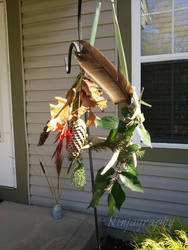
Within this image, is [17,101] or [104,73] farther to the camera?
[17,101]

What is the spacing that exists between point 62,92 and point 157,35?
3.75 ft

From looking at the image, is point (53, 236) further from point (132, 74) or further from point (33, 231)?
point (132, 74)

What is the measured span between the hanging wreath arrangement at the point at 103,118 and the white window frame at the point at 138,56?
1.35 m

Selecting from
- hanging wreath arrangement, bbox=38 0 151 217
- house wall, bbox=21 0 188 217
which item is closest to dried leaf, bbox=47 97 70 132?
hanging wreath arrangement, bbox=38 0 151 217

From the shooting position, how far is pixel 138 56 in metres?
Result: 2.06

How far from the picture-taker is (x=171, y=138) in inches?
81.7

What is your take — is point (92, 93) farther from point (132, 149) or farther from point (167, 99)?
point (167, 99)

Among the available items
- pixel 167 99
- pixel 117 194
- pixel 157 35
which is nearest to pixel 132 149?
pixel 117 194

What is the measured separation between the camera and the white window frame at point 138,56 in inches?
78.0

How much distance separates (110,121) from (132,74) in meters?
1.43

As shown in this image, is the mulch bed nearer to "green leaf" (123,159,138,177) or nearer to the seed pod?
"green leaf" (123,159,138,177)

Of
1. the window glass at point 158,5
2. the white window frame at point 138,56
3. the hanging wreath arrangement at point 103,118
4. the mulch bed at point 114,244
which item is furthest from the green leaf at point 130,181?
the window glass at point 158,5

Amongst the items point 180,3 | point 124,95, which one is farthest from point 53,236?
point 180,3

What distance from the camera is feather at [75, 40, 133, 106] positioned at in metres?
0.66
